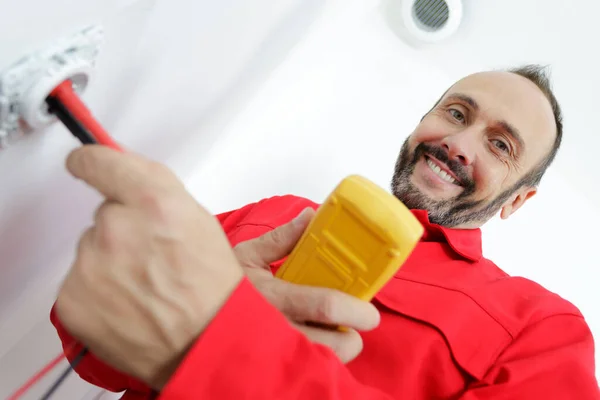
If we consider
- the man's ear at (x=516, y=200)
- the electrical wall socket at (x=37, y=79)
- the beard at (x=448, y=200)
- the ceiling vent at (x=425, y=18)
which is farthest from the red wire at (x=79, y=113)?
the ceiling vent at (x=425, y=18)

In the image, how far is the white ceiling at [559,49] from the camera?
0.93m

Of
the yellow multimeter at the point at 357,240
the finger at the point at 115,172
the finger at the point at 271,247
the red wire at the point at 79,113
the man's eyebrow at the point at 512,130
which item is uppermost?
the red wire at the point at 79,113

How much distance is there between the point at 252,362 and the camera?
0.89 feet

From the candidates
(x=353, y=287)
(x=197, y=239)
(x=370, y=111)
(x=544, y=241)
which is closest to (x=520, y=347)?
(x=353, y=287)

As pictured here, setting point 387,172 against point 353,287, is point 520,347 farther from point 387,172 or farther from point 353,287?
point 387,172

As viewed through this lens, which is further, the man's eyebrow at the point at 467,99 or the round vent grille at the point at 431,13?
the round vent grille at the point at 431,13

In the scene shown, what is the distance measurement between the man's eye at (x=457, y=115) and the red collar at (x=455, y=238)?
0.18 meters

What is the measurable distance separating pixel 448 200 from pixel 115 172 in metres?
0.55

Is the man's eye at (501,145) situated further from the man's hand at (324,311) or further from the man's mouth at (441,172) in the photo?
the man's hand at (324,311)

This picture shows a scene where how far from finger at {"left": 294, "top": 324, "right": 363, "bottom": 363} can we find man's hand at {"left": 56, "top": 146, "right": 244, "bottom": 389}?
0.30ft

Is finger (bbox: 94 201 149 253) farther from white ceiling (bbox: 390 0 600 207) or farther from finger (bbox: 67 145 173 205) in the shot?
white ceiling (bbox: 390 0 600 207)

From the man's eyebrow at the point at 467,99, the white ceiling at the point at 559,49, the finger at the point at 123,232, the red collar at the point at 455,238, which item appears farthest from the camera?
the white ceiling at the point at 559,49

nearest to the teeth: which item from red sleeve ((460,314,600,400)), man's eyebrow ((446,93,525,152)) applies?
man's eyebrow ((446,93,525,152))

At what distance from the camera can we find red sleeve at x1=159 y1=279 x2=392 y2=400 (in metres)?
0.26
